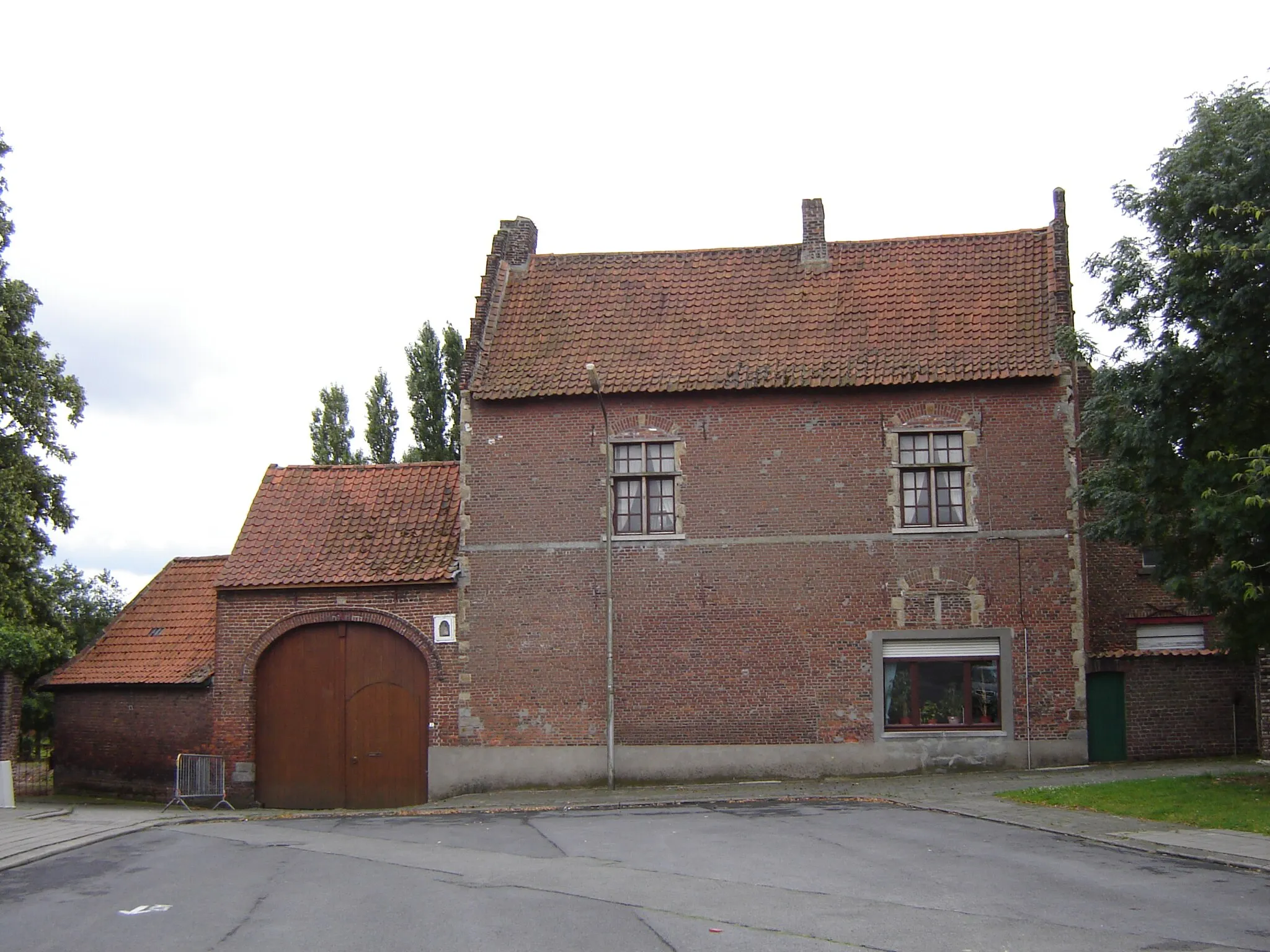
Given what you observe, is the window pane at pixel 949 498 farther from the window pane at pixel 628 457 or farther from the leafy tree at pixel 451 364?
the leafy tree at pixel 451 364

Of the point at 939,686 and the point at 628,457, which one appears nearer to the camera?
the point at 939,686

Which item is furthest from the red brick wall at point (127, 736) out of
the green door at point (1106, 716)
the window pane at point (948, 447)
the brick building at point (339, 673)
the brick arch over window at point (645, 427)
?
the green door at point (1106, 716)

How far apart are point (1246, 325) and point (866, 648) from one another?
A: 8682mm

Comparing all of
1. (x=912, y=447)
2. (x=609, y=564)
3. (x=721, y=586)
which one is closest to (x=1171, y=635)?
(x=912, y=447)

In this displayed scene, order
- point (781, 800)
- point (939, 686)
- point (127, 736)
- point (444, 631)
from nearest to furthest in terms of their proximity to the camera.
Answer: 1. point (781, 800)
2. point (939, 686)
3. point (444, 631)
4. point (127, 736)

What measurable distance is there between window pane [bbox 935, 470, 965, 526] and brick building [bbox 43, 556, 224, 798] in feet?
46.4

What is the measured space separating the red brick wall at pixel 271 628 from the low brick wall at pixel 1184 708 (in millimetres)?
11967

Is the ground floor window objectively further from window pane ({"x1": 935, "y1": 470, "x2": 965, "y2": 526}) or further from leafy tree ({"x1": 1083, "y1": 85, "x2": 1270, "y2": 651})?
leafy tree ({"x1": 1083, "y1": 85, "x2": 1270, "y2": 651})

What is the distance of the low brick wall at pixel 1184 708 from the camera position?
22.6 m

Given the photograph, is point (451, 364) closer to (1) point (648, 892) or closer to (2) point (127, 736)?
(2) point (127, 736)

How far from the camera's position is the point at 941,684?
883 inches

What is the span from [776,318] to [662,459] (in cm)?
370

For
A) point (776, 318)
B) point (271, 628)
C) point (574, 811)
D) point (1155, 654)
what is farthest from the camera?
point (776, 318)

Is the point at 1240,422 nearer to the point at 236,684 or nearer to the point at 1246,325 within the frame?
the point at 1246,325
